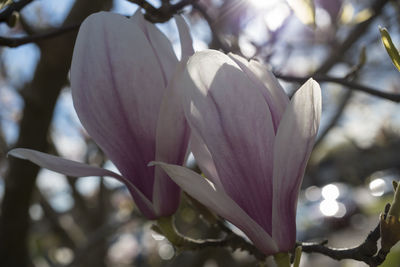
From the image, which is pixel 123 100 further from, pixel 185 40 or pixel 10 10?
pixel 10 10

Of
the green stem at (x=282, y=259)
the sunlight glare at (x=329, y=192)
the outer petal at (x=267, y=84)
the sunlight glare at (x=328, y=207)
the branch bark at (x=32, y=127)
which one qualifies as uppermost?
the outer petal at (x=267, y=84)

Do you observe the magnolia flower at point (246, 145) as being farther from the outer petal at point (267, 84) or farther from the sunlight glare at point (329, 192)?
the sunlight glare at point (329, 192)

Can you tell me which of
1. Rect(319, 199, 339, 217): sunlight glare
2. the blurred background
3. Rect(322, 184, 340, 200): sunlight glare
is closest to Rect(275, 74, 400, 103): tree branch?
the blurred background

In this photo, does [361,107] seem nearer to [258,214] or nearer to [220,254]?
[220,254]

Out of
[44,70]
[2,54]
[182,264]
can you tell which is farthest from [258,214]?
[2,54]

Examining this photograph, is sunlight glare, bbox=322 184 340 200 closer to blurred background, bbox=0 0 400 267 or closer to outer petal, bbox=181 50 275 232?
blurred background, bbox=0 0 400 267

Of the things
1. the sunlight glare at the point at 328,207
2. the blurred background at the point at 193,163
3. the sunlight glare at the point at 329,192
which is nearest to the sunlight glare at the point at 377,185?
the blurred background at the point at 193,163
